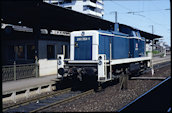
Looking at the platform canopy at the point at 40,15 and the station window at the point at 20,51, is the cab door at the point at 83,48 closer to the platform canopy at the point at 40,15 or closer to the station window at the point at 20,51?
the platform canopy at the point at 40,15

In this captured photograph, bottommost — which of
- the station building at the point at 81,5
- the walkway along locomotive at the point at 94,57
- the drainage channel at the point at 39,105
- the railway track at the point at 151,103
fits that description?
the drainage channel at the point at 39,105

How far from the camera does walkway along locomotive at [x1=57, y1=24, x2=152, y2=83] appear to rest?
891 cm

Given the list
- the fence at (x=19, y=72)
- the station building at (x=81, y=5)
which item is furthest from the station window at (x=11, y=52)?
the station building at (x=81, y=5)

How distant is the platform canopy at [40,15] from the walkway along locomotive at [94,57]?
1.89 m

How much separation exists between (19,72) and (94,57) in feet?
16.8

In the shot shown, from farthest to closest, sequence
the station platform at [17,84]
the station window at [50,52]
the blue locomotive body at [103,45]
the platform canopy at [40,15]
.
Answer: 1. the station window at [50,52]
2. the platform canopy at [40,15]
3. the blue locomotive body at [103,45]
4. the station platform at [17,84]

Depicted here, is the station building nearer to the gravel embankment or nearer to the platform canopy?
the platform canopy

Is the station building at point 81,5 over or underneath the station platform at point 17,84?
over

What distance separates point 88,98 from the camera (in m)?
8.19

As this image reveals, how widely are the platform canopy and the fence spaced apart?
2903 millimetres

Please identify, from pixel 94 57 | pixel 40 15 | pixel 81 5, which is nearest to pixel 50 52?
pixel 40 15

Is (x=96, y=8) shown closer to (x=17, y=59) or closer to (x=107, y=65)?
(x=17, y=59)

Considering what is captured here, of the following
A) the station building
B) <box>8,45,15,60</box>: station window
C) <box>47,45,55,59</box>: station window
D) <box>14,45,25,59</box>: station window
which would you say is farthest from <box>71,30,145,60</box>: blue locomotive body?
the station building

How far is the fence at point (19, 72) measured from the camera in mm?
10898
